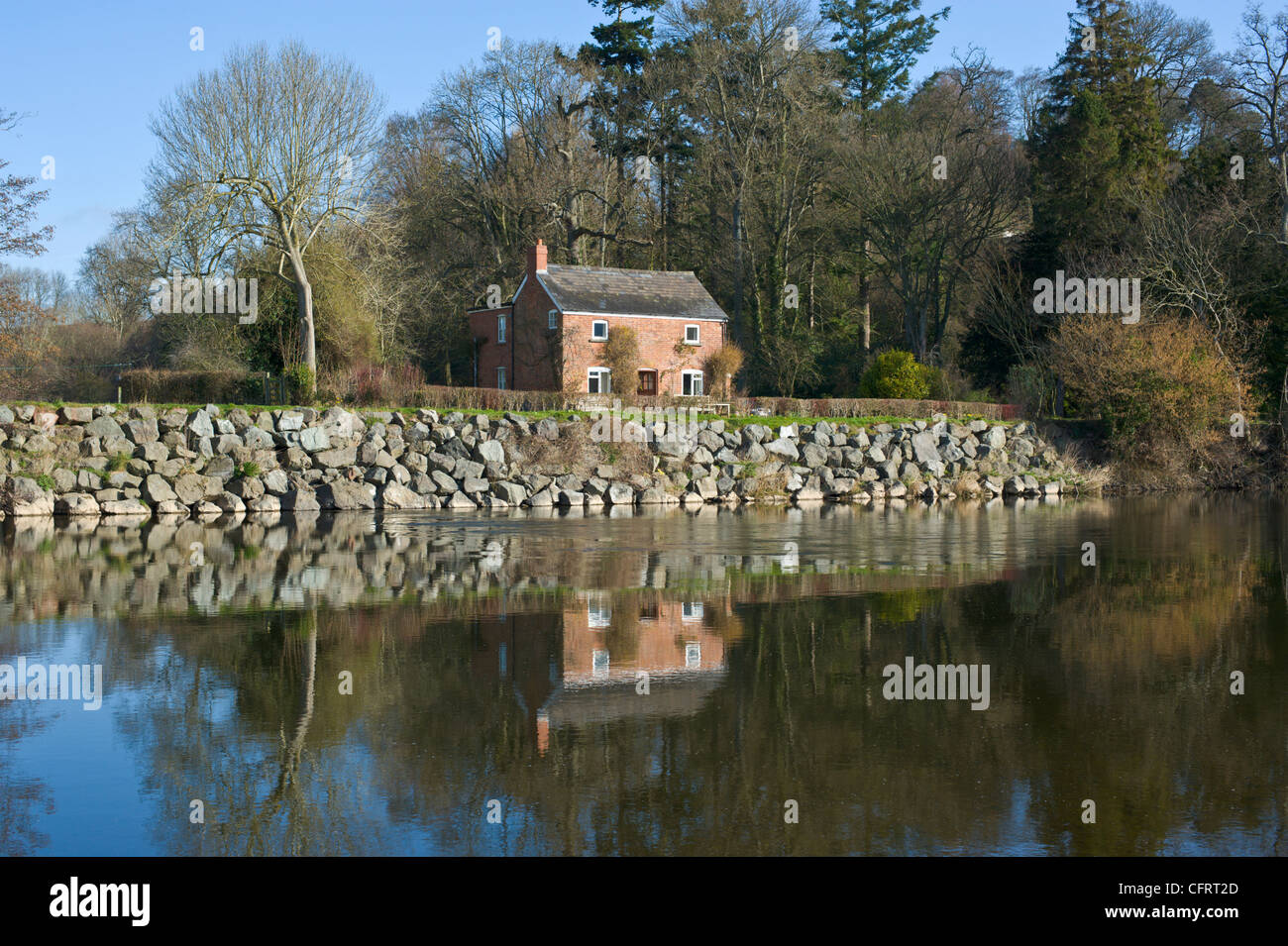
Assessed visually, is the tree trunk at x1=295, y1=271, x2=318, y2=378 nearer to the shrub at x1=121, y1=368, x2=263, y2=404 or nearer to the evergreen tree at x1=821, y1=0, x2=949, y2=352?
the shrub at x1=121, y1=368, x2=263, y2=404

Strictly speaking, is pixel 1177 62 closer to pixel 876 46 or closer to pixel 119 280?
pixel 876 46

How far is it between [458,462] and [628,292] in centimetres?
1784

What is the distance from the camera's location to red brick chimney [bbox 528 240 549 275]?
45.6 metres

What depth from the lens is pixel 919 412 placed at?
1558 inches

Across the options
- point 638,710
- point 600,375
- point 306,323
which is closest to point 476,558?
point 638,710

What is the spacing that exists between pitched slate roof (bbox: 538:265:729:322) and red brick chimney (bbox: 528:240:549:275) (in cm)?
30

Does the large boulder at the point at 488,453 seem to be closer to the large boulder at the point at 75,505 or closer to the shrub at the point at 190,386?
the shrub at the point at 190,386

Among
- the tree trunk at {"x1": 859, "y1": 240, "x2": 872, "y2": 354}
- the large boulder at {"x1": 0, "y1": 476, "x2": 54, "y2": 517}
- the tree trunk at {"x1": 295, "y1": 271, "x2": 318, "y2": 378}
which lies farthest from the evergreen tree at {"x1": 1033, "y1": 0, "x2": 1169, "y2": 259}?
the large boulder at {"x1": 0, "y1": 476, "x2": 54, "y2": 517}

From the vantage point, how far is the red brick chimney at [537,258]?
45625 mm

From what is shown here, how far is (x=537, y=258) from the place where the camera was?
150ft

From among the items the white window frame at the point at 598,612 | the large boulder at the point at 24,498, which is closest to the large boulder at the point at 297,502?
the large boulder at the point at 24,498

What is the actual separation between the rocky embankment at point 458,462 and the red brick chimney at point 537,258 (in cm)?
1385

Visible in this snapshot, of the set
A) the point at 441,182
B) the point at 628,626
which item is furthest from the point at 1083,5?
the point at 628,626

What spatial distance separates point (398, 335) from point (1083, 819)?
135 feet
